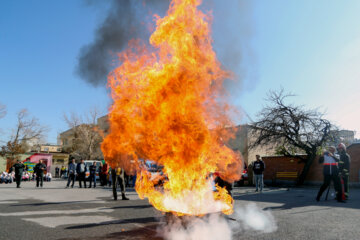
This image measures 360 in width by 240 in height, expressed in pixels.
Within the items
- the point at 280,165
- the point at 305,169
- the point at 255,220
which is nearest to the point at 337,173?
the point at 255,220

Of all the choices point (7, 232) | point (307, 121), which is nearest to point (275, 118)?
point (307, 121)

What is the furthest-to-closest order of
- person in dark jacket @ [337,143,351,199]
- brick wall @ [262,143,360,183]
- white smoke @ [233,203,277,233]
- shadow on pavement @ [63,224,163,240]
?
brick wall @ [262,143,360,183] < person in dark jacket @ [337,143,351,199] < white smoke @ [233,203,277,233] < shadow on pavement @ [63,224,163,240]

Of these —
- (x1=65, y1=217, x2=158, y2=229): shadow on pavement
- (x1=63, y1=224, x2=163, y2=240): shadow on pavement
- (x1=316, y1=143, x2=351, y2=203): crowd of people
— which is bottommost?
(x1=65, y1=217, x2=158, y2=229): shadow on pavement

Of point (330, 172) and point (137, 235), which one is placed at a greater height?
point (330, 172)

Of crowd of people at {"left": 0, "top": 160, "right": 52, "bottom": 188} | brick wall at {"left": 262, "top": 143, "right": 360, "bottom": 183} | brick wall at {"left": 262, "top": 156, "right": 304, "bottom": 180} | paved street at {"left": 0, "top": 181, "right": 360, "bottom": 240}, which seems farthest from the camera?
brick wall at {"left": 262, "top": 156, "right": 304, "bottom": 180}

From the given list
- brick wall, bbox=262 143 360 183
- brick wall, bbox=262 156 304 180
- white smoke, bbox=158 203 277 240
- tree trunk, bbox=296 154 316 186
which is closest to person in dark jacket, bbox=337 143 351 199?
white smoke, bbox=158 203 277 240

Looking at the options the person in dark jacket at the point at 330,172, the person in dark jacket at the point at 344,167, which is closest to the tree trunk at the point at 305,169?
the person in dark jacket at the point at 344,167

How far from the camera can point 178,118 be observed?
6.24 m

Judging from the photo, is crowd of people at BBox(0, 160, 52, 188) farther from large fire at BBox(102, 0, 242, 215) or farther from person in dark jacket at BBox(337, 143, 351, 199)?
person in dark jacket at BBox(337, 143, 351, 199)

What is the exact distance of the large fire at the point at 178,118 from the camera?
609 centimetres

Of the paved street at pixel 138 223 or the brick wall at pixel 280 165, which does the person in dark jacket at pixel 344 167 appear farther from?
the brick wall at pixel 280 165

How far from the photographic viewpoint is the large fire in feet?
20.0

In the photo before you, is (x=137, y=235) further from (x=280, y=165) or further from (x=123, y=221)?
(x=280, y=165)

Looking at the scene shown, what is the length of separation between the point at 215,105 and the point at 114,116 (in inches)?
110
